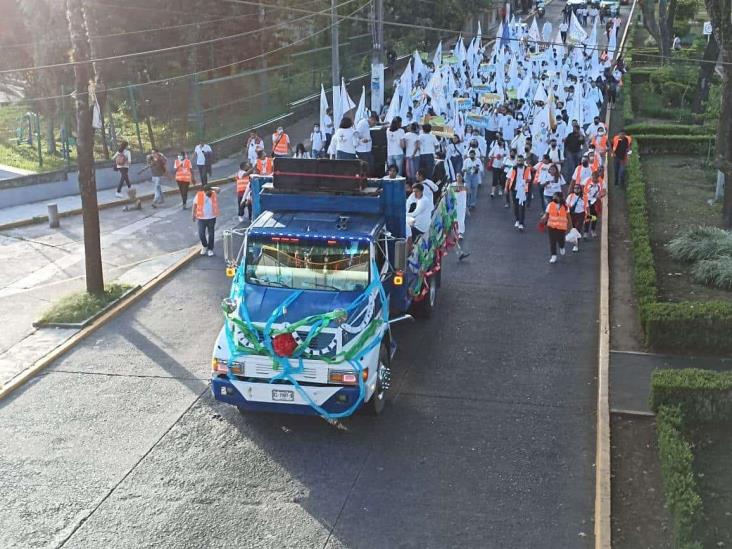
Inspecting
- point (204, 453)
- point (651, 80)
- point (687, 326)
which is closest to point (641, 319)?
point (687, 326)

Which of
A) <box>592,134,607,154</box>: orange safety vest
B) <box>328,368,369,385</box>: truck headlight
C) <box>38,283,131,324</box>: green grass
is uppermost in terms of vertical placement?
<box>592,134,607,154</box>: orange safety vest

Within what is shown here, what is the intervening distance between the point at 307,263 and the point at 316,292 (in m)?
0.49

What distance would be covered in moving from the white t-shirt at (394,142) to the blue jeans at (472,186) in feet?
5.79

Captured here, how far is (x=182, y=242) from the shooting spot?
21312 millimetres

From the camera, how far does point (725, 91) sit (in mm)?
20359

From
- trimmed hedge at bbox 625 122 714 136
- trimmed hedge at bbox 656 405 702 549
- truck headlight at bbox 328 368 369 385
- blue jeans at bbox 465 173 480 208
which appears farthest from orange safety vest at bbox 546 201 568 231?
trimmed hedge at bbox 625 122 714 136

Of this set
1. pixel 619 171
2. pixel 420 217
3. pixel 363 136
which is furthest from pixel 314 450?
pixel 619 171

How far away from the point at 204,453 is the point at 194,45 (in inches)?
928

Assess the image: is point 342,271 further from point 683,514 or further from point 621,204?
point 621,204

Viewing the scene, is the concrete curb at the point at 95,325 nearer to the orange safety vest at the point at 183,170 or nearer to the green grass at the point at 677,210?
the orange safety vest at the point at 183,170

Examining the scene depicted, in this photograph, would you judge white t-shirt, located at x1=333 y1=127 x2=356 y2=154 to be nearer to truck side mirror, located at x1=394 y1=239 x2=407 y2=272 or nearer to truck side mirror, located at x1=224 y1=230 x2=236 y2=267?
truck side mirror, located at x1=224 y1=230 x2=236 y2=267

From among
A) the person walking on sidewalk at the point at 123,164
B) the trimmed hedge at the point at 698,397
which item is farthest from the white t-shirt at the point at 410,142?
the trimmed hedge at the point at 698,397

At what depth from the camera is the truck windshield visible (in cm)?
1159

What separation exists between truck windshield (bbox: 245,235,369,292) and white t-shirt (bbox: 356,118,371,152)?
10.4 m
